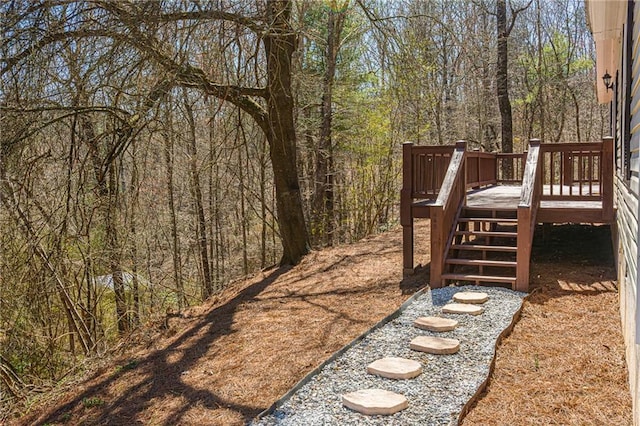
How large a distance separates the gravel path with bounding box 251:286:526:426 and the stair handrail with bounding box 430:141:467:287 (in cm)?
99

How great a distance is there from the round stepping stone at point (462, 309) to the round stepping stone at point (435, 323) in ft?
0.84

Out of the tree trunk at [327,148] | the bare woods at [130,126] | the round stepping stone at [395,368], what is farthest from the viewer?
the tree trunk at [327,148]

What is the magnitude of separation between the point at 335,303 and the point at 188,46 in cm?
353

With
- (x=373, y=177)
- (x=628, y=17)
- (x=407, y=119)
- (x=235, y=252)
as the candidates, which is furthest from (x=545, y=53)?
(x=628, y=17)

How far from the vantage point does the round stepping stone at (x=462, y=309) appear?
17.1ft

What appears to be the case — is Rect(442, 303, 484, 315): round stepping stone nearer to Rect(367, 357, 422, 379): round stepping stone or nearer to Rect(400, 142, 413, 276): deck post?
Rect(367, 357, 422, 379): round stepping stone

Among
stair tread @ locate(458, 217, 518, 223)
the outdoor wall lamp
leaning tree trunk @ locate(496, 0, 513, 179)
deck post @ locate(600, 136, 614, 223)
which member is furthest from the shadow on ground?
leaning tree trunk @ locate(496, 0, 513, 179)

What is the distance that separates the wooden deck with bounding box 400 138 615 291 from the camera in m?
6.22

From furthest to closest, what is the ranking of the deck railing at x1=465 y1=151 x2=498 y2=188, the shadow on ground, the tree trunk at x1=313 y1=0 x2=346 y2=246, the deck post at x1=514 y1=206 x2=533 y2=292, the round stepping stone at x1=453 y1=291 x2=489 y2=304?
1. the tree trunk at x1=313 y1=0 x2=346 y2=246
2. the deck railing at x1=465 y1=151 x2=498 y2=188
3. the deck post at x1=514 y1=206 x2=533 y2=292
4. the round stepping stone at x1=453 y1=291 x2=489 y2=304
5. the shadow on ground

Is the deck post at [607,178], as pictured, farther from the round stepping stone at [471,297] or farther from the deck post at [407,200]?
the deck post at [407,200]

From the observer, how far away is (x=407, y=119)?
16906mm

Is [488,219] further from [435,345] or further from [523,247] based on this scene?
[435,345]

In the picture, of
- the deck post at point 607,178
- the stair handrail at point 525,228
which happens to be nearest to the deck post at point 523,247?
the stair handrail at point 525,228

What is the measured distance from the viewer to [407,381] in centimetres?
386
